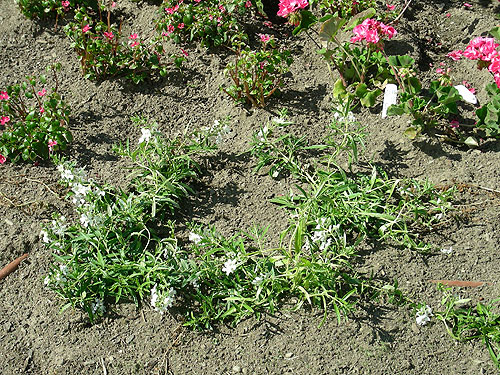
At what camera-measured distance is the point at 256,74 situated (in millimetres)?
3896

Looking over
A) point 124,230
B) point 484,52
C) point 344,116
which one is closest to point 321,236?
point 344,116

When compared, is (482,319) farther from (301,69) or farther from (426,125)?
(301,69)

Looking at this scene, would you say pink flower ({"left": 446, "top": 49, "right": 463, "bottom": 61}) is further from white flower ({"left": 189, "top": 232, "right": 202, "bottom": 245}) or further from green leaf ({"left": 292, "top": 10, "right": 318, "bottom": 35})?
white flower ({"left": 189, "top": 232, "right": 202, "bottom": 245})

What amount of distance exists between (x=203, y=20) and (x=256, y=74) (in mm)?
620

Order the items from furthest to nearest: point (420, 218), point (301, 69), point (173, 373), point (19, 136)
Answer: point (301, 69) < point (19, 136) < point (420, 218) < point (173, 373)

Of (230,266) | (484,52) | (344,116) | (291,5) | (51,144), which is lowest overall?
(230,266)

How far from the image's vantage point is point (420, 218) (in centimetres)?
342

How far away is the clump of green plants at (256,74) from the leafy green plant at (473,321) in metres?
1.72

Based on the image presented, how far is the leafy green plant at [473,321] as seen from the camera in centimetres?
296

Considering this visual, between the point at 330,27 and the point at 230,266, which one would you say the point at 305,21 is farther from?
the point at 230,266

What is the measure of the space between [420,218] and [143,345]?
1.70m

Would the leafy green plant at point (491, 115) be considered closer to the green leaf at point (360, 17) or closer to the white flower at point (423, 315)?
the green leaf at point (360, 17)

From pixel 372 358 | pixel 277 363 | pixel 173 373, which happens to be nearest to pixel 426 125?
pixel 372 358

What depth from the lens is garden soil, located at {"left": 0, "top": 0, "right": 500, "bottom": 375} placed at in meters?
2.95
